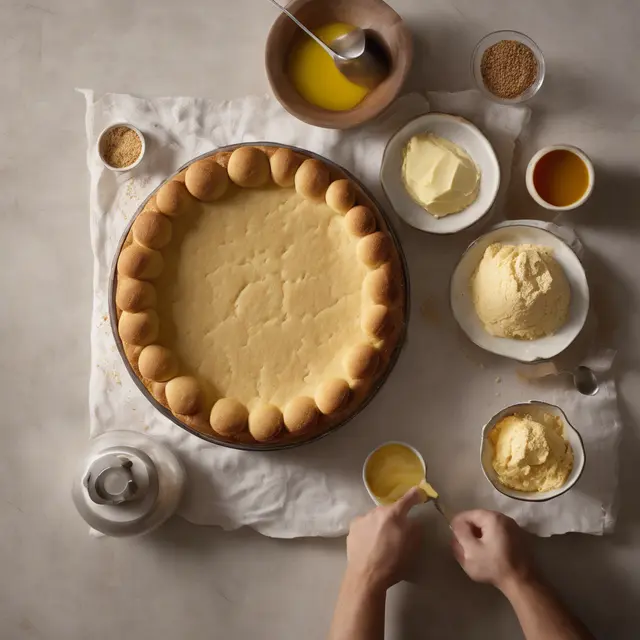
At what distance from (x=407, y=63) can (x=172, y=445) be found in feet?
3.33

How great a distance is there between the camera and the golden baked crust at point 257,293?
1.31 m

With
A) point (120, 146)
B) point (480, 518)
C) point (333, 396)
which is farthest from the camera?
point (120, 146)

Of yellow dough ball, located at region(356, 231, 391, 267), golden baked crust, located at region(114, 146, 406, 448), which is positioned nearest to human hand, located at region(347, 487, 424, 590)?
golden baked crust, located at region(114, 146, 406, 448)

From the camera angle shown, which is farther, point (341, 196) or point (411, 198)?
point (411, 198)

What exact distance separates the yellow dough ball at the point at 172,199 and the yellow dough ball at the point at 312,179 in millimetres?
Result: 238

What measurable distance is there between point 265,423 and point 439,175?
659mm

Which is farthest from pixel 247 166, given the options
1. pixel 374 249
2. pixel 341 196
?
pixel 374 249

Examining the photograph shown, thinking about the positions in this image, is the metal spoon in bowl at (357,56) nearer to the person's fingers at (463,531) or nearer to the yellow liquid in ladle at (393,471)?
the yellow liquid in ladle at (393,471)

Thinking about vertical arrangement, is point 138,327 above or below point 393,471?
above

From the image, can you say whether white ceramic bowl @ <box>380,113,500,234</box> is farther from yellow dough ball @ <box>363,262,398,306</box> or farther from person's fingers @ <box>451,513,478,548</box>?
person's fingers @ <box>451,513,478,548</box>

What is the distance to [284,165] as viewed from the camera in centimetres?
133

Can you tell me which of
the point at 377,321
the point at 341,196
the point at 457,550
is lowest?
the point at 457,550

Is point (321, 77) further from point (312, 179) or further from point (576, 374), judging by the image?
point (576, 374)

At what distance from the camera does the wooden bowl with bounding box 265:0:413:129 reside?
4.72ft
